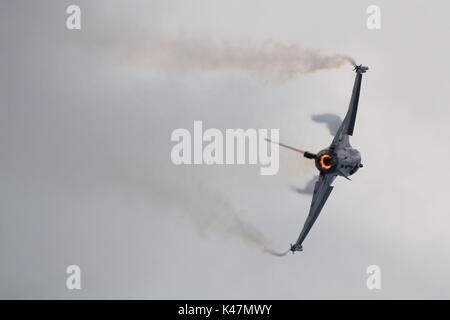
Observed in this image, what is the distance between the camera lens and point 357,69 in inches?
4262

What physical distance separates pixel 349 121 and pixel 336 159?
846cm

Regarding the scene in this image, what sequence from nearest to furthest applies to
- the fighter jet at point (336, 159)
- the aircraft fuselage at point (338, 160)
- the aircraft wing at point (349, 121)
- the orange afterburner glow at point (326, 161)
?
the orange afterburner glow at point (326, 161), the aircraft fuselage at point (338, 160), the fighter jet at point (336, 159), the aircraft wing at point (349, 121)

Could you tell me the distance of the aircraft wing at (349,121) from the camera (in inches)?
4045

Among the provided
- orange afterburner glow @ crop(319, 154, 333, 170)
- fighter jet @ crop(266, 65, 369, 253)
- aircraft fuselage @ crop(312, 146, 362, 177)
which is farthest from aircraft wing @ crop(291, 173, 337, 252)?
orange afterburner glow @ crop(319, 154, 333, 170)

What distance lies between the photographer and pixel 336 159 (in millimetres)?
98438

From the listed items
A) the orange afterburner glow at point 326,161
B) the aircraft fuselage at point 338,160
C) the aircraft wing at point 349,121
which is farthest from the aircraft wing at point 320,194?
the orange afterburner glow at point 326,161

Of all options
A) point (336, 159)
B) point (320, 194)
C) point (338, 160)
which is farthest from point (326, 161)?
point (320, 194)

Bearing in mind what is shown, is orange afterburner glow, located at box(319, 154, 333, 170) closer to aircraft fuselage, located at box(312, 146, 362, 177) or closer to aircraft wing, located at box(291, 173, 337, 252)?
aircraft fuselage, located at box(312, 146, 362, 177)

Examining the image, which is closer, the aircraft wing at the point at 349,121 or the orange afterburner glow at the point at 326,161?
the orange afterburner glow at the point at 326,161

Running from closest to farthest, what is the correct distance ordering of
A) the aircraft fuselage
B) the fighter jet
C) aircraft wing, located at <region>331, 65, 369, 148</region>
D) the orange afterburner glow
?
the orange afterburner glow
the aircraft fuselage
the fighter jet
aircraft wing, located at <region>331, 65, 369, 148</region>

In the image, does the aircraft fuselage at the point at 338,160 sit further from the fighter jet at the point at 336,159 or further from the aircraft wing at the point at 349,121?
the aircraft wing at the point at 349,121

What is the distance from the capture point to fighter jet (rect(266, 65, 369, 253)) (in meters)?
98.1
